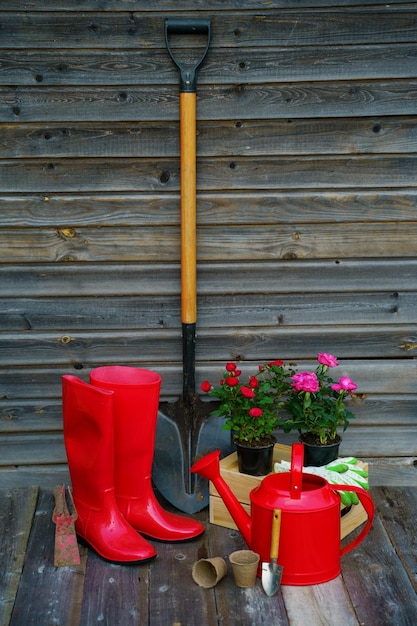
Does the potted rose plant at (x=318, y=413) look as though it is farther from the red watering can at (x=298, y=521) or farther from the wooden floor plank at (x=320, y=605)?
the wooden floor plank at (x=320, y=605)

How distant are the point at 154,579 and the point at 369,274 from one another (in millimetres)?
1472

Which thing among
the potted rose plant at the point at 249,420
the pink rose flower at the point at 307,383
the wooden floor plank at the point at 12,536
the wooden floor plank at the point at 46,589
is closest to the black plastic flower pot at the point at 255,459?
the potted rose plant at the point at 249,420

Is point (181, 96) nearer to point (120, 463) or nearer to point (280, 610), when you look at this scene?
point (120, 463)

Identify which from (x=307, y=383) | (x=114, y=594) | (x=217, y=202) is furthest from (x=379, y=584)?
(x=217, y=202)

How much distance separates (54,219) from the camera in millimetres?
3057

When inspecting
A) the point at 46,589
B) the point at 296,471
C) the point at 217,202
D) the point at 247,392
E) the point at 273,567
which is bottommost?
the point at 46,589

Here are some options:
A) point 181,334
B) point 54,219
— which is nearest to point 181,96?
point 54,219

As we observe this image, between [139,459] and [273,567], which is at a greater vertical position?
[139,459]

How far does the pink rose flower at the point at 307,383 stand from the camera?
2799mm

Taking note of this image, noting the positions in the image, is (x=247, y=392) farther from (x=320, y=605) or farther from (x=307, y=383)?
(x=320, y=605)

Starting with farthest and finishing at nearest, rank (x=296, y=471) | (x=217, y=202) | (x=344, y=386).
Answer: (x=217, y=202) → (x=344, y=386) → (x=296, y=471)

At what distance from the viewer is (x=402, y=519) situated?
9.67 ft

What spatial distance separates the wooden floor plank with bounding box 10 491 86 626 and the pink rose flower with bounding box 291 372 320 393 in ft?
3.19

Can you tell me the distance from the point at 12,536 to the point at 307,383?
1.23 m
